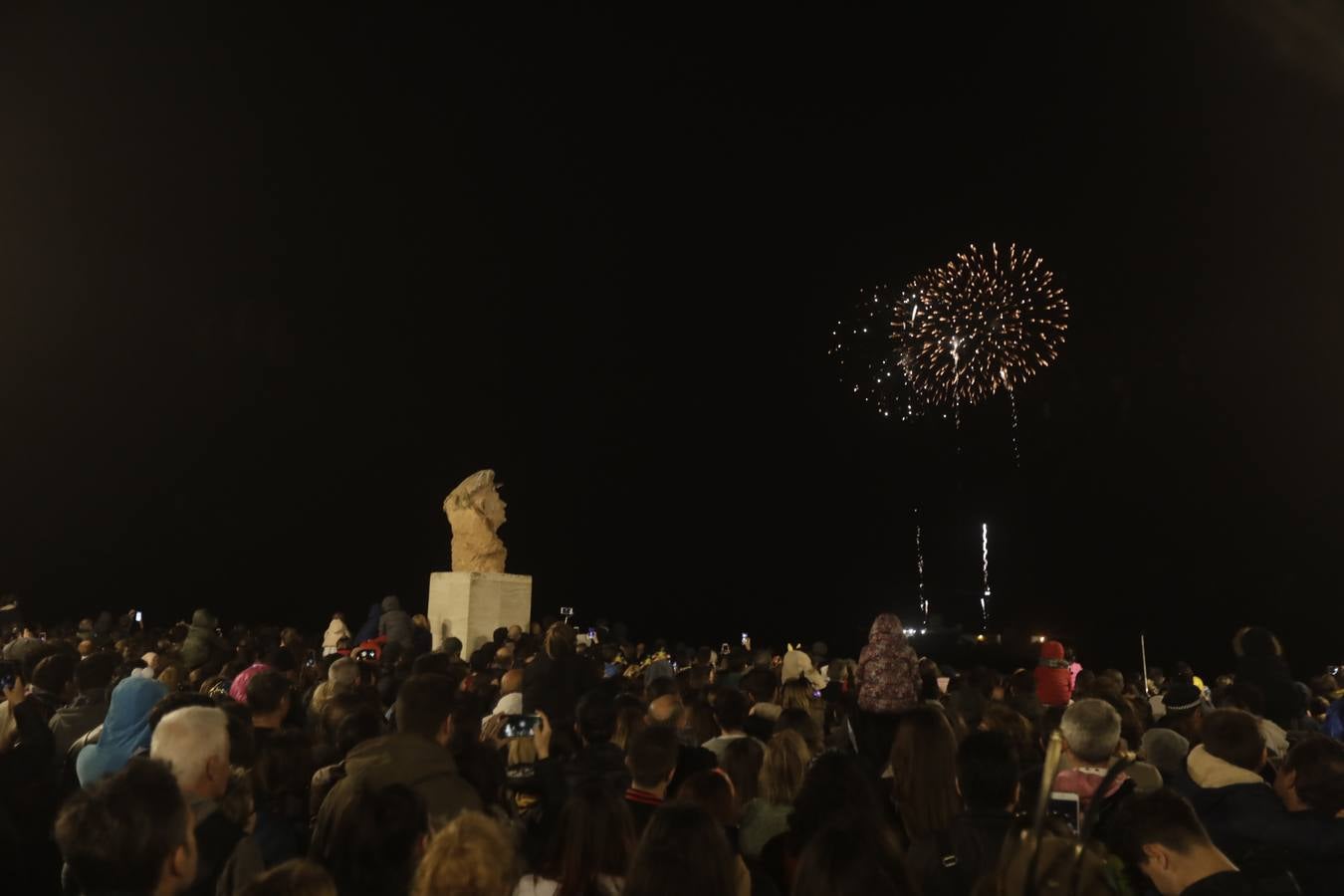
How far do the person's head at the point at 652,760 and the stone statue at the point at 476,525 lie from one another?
1492 cm

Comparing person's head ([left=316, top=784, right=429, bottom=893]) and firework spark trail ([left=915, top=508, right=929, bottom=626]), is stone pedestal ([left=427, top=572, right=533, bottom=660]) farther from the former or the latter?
firework spark trail ([left=915, top=508, right=929, bottom=626])

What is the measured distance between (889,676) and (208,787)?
5.18m

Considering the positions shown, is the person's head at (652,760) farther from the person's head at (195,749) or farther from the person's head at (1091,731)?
the person's head at (1091,731)

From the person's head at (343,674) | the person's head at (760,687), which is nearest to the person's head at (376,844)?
the person's head at (343,674)

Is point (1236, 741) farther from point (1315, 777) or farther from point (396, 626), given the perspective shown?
point (396, 626)

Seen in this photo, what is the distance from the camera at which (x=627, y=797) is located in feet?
16.0

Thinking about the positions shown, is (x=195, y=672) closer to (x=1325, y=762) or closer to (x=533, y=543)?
(x=1325, y=762)

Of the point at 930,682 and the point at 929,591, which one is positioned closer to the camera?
the point at 930,682

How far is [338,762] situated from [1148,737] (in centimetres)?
434

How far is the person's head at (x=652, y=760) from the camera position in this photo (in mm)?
4793

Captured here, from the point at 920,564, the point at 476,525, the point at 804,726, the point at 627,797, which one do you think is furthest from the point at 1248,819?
the point at 920,564

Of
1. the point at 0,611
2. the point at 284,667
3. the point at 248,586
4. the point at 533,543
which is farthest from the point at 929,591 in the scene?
the point at 284,667

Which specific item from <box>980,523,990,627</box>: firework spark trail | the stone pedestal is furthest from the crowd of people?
<box>980,523,990,627</box>: firework spark trail

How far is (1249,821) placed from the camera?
15.1ft
